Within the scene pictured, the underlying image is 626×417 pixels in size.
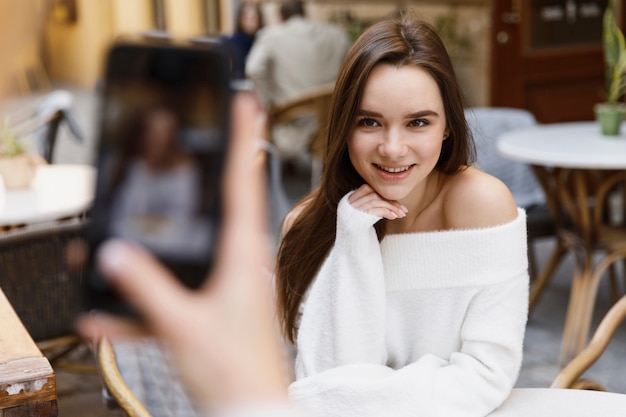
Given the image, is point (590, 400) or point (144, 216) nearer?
point (144, 216)

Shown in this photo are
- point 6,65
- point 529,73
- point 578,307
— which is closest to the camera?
point 6,65

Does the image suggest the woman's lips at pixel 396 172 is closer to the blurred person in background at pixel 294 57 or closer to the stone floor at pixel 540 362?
the stone floor at pixel 540 362

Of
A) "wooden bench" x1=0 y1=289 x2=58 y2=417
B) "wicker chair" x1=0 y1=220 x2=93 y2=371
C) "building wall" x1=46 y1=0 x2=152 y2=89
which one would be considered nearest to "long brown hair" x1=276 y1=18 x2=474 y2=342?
"wooden bench" x1=0 y1=289 x2=58 y2=417

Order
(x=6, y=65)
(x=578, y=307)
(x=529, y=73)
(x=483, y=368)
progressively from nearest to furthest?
(x=6, y=65), (x=483, y=368), (x=578, y=307), (x=529, y=73)

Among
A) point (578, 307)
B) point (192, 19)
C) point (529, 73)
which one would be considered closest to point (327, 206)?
point (192, 19)

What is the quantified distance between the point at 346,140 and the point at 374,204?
3.6 inches

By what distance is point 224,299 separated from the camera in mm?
309

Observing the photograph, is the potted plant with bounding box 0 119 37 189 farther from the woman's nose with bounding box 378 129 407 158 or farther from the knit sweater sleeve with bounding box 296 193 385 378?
the woman's nose with bounding box 378 129 407 158

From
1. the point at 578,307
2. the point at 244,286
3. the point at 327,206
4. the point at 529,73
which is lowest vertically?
the point at 578,307

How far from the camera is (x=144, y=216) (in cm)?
32

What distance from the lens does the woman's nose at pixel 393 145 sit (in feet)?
3.61

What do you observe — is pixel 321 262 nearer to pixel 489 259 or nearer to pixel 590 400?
pixel 489 259

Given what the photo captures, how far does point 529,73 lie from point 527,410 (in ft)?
12.7

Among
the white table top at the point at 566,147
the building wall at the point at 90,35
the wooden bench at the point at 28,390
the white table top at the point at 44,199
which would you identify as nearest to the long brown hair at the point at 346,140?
the wooden bench at the point at 28,390
